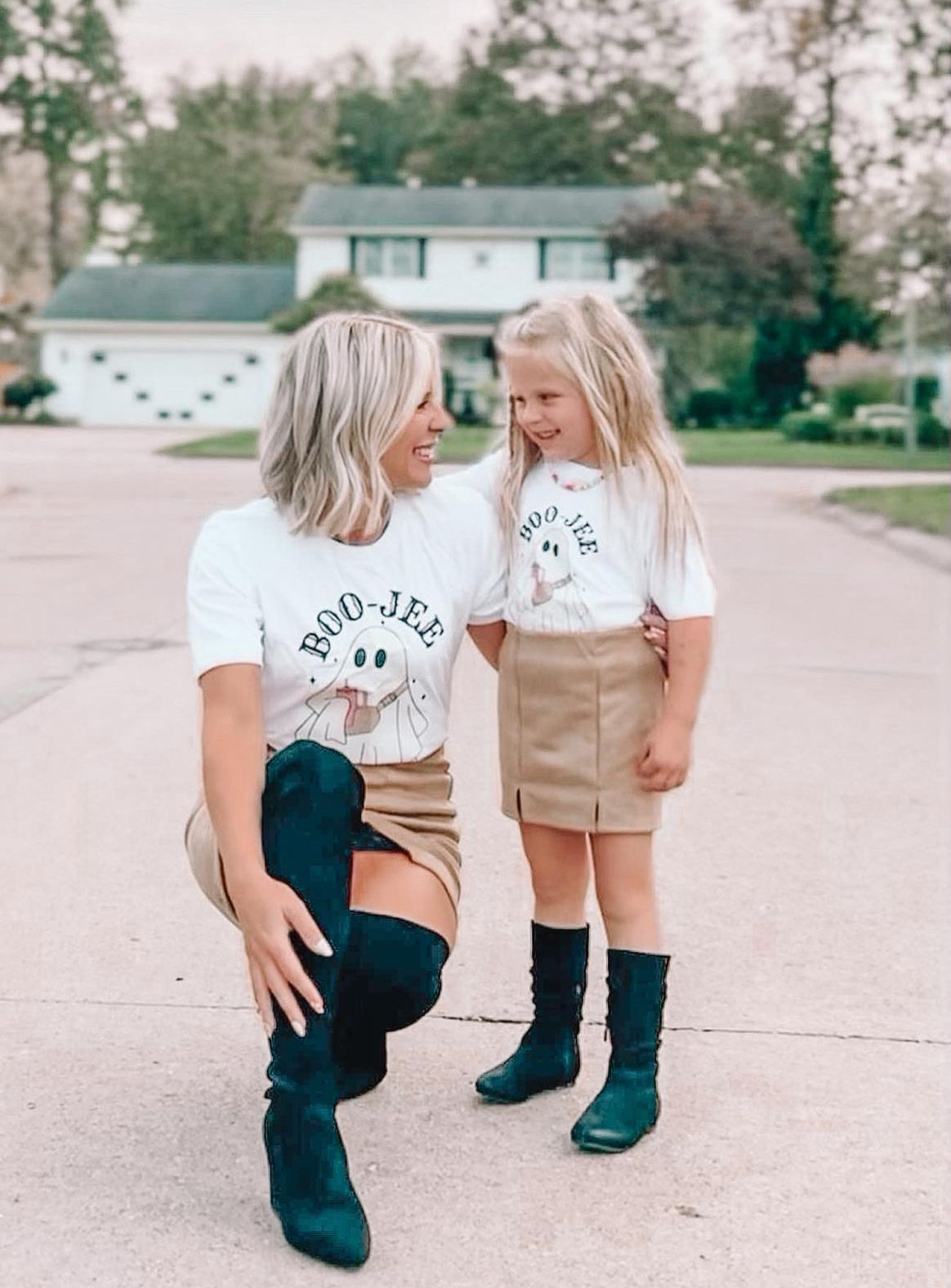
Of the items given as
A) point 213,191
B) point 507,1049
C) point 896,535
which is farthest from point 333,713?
point 213,191

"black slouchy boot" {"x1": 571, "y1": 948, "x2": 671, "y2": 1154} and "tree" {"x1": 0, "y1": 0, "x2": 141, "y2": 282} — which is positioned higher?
"tree" {"x1": 0, "y1": 0, "x2": 141, "y2": 282}

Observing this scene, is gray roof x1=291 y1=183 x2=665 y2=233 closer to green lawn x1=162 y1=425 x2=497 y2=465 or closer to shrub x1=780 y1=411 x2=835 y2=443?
shrub x1=780 y1=411 x2=835 y2=443

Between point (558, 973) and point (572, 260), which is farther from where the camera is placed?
point (572, 260)

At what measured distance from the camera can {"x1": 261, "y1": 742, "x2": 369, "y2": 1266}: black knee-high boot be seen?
3076 mm

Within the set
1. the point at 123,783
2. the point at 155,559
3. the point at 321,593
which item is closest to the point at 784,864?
the point at 123,783

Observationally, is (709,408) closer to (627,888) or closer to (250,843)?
(627,888)

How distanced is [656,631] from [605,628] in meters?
0.09

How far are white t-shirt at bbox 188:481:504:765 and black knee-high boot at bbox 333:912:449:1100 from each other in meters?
0.30

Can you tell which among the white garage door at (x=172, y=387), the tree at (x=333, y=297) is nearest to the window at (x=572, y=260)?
the tree at (x=333, y=297)

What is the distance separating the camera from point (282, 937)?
305 cm

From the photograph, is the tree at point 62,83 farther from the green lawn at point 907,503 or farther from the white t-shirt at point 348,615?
the white t-shirt at point 348,615

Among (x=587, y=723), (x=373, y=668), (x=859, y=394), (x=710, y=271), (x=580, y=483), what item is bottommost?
(x=859, y=394)

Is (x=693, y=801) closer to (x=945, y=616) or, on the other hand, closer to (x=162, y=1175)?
(x=162, y=1175)

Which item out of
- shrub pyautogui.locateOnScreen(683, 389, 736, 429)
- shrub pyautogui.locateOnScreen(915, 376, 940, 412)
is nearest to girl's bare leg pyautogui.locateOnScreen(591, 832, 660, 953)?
shrub pyautogui.locateOnScreen(683, 389, 736, 429)
